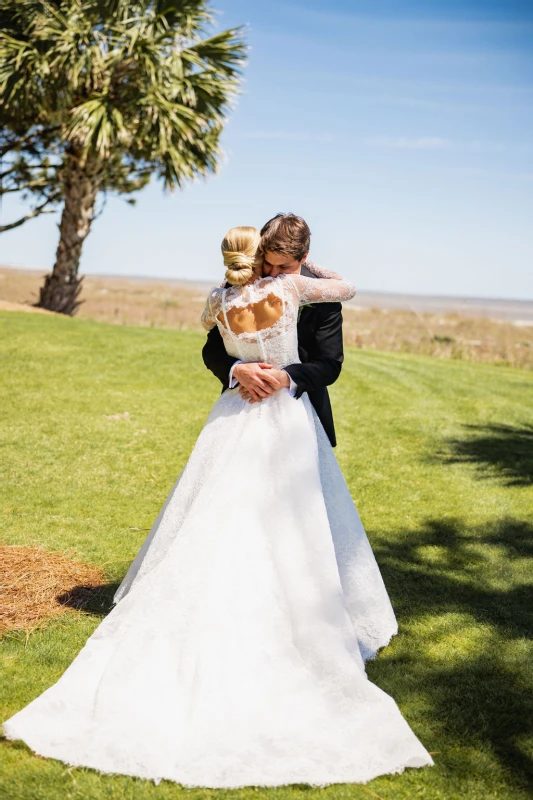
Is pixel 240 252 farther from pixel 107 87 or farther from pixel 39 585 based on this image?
pixel 107 87

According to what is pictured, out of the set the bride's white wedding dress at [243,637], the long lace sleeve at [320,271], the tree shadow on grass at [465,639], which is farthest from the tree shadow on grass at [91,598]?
the long lace sleeve at [320,271]

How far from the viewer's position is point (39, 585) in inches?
198

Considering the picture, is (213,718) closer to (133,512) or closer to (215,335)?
(215,335)

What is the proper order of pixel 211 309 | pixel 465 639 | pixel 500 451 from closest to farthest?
1. pixel 211 309
2. pixel 465 639
3. pixel 500 451

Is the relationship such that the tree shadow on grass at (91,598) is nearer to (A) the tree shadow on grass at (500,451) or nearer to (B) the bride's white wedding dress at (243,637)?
(B) the bride's white wedding dress at (243,637)

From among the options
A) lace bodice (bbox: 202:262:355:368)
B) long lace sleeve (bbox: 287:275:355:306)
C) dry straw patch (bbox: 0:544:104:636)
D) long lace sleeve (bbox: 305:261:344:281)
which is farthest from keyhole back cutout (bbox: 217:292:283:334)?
dry straw patch (bbox: 0:544:104:636)

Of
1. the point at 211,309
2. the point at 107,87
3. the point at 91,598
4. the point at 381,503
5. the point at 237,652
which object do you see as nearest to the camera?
the point at 237,652

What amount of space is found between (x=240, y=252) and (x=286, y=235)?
0.24 meters

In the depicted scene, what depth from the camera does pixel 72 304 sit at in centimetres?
1839

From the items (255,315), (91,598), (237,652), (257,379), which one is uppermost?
(255,315)

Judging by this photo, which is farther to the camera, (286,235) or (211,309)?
(211,309)

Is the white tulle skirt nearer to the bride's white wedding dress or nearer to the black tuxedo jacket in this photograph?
the bride's white wedding dress

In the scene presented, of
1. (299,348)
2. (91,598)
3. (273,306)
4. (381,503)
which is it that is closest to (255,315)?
(273,306)

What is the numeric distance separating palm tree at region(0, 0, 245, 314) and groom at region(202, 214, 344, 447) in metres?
13.0
